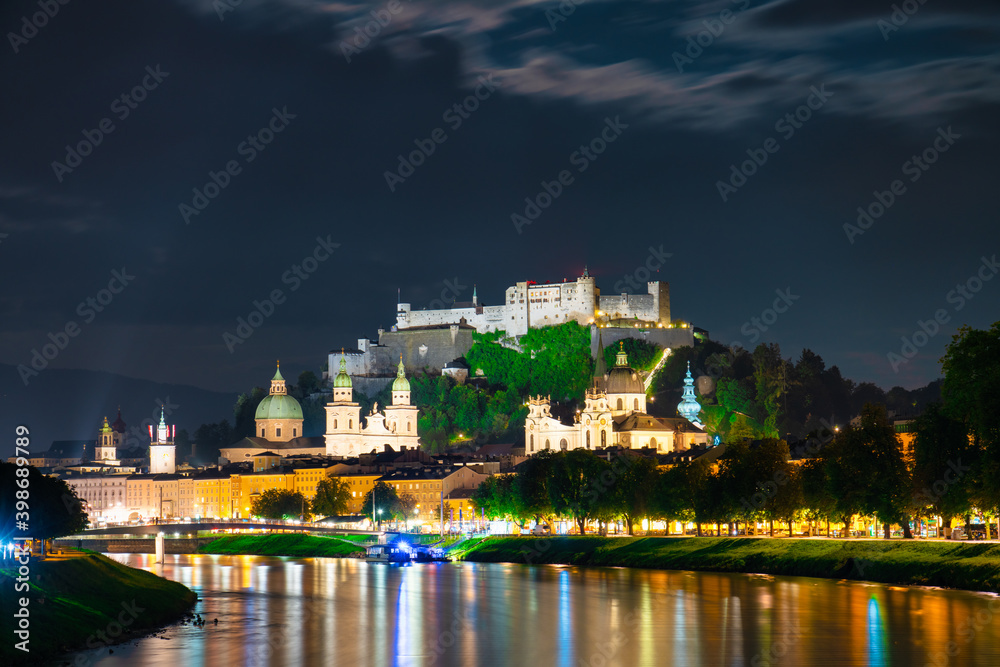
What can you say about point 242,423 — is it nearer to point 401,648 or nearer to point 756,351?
point 756,351

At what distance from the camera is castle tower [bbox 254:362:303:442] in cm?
14825

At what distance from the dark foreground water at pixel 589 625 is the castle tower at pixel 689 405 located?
60490 millimetres

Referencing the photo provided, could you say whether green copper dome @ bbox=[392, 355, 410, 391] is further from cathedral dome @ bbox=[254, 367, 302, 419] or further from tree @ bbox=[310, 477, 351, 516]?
tree @ bbox=[310, 477, 351, 516]

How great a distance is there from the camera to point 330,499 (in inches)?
4328

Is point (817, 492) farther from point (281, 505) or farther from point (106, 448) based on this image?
point (106, 448)

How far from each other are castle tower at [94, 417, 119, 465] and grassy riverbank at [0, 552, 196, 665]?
123 metres

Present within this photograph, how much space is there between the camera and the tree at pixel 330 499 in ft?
359

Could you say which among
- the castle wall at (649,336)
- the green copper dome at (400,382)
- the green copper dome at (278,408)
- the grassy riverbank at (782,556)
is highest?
the castle wall at (649,336)

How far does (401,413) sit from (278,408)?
16517mm

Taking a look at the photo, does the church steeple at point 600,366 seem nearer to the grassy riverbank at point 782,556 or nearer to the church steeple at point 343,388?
the church steeple at point 343,388

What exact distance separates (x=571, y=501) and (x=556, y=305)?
216ft

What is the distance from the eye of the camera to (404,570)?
74.0 m

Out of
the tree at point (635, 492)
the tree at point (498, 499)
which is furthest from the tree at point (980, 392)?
the tree at point (498, 499)

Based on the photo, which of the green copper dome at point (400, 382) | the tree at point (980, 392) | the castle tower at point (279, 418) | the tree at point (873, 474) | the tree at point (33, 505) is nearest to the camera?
the tree at point (33, 505)
